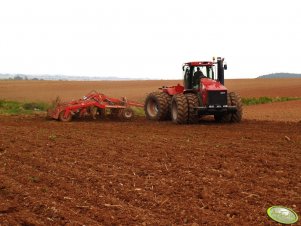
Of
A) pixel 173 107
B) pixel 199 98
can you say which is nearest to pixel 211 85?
pixel 199 98

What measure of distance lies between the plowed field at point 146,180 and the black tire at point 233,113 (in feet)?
14.5

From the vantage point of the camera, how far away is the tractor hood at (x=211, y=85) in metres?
15.5

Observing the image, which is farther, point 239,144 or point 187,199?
point 239,144

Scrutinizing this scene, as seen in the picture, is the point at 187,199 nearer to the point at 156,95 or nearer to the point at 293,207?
the point at 293,207

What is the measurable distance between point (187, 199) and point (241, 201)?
2.30ft

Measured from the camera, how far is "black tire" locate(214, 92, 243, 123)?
16.2m

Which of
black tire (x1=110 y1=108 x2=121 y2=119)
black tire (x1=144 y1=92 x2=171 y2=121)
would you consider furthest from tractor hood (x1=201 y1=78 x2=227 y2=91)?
black tire (x1=110 y1=108 x2=121 y2=119)

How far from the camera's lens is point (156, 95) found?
17.7m

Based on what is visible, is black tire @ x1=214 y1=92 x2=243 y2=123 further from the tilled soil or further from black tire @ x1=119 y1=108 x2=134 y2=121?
the tilled soil

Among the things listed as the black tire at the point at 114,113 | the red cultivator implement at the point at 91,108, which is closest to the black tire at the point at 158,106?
the red cultivator implement at the point at 91,108

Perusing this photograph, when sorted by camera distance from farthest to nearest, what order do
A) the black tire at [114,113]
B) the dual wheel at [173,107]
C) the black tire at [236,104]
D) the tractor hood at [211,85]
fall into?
1. the black tire at [114,113]
2. the black tire at [236,104]
3. the dual wheel at [173,107]
4. the tractor hood at [211,85]

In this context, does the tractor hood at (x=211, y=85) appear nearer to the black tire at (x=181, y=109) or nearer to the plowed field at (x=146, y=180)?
the black tire at (x=181, y=109)

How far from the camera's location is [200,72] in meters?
16.5

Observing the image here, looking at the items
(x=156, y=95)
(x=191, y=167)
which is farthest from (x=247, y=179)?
(x=156, y=95)
